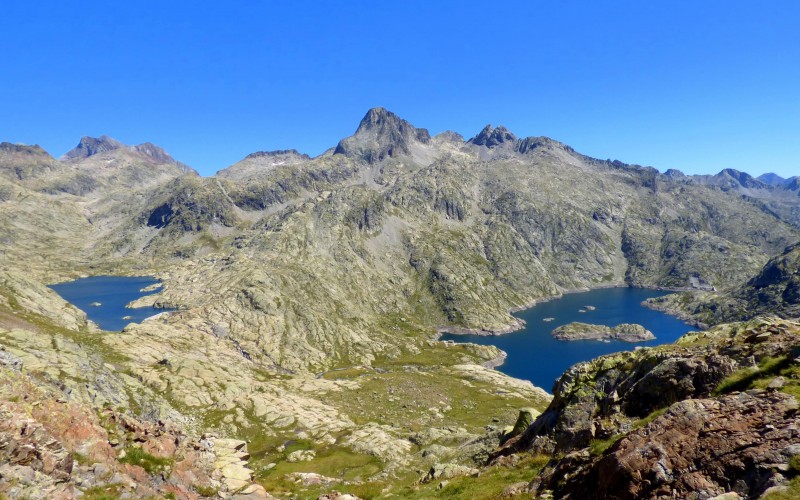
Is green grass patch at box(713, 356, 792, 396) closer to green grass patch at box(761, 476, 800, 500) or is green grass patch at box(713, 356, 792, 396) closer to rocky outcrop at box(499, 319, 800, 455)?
rocky outcrop at box(499, 319, 800, 455)

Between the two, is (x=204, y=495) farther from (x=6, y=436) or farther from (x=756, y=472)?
(x=756, y=472)

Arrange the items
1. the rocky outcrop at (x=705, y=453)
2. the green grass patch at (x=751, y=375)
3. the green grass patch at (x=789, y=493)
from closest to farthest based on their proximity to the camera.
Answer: the green grass patch at (x=789, y=493) → the rocky outcrop at (x=705, y=453) → the green grass patch at (x=751, y=375)

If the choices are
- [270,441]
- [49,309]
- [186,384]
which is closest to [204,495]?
[270,441]

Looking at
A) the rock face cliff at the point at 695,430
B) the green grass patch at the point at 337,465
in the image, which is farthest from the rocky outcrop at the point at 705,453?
the green grass patch at the point at 337,465

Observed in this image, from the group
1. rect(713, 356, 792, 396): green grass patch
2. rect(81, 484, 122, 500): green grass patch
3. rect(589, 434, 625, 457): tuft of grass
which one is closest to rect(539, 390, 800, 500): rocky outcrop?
rect(589, 434, 625, 457): tuft of grass

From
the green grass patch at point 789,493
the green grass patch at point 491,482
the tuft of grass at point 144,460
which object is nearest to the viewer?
the green grass patch at point 789,493

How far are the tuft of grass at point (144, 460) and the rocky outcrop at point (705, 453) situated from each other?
26.6 metres

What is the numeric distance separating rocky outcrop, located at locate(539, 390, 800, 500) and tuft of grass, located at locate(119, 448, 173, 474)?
87.2 ft

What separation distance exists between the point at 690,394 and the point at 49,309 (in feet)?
636

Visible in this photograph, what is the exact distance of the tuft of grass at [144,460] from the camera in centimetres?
2656

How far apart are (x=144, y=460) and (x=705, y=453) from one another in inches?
1267

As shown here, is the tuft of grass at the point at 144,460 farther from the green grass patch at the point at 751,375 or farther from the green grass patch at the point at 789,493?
the green grass patch at the point at 751,375

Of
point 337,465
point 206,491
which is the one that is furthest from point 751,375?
point 337,465

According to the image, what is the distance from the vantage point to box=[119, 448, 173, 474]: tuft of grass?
1046 inches
